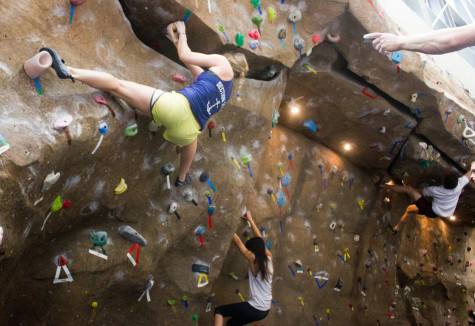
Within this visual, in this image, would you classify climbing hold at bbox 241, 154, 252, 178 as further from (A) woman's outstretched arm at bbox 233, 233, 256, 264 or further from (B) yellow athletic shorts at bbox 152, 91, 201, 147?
(B) yellow athletic shorts at bbox 152, 91, 201, 147

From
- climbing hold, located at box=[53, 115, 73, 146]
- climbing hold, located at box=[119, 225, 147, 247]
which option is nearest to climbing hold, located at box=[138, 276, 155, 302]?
climbing hold, located at box=[119, 225, 147, 247]

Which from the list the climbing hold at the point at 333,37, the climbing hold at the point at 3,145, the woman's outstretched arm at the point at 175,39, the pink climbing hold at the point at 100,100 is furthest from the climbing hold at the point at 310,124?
the climbing hold at the point at 3,145

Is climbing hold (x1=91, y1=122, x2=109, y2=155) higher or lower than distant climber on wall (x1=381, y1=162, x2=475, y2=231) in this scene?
higher

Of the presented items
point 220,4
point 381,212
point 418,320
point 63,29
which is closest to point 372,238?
point 381,212

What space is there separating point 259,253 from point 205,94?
1.95m

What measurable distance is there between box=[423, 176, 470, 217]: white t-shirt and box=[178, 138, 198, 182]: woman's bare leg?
14.3ft

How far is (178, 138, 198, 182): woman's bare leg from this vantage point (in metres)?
2.77

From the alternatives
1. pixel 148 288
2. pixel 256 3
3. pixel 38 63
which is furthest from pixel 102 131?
pixel 256 3

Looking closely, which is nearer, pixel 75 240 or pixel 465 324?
pixel 75 240

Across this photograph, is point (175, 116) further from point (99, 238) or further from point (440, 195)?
point (440, 195)

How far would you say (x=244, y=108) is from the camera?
3.52m

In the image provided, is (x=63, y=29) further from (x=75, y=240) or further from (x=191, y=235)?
(x=191, y=235)

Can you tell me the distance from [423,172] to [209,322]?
13.2 feet

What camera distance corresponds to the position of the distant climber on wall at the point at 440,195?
518 centimetres
